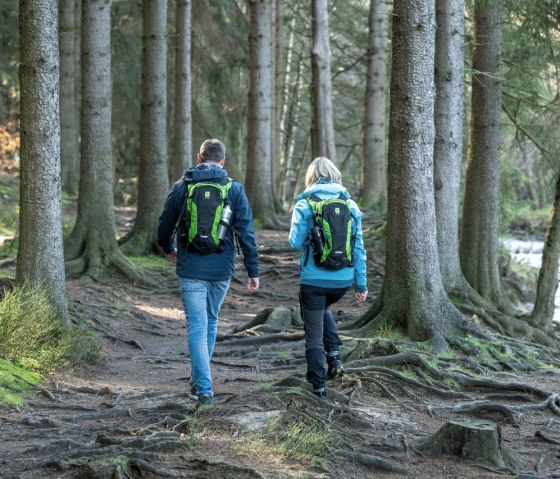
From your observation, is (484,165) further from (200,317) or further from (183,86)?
(200,317)

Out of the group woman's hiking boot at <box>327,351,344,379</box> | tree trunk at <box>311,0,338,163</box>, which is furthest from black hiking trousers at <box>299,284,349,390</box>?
tree trunk at <box>311,0,338,163</box>

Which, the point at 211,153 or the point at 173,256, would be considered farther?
the point at 173,256

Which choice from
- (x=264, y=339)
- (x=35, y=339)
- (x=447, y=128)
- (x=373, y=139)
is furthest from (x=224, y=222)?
(x=373, y=139)

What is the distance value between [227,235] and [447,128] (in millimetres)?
5792

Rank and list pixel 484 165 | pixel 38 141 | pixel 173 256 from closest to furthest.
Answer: pixel 173 256, pixel 38 141, pixel 484 165

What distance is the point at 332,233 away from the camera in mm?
7289

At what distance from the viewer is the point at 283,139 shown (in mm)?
42812

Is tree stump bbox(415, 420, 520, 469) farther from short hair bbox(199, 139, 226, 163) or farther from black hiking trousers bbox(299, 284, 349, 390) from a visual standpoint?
short hair bbox(199, 139, 226, 163)

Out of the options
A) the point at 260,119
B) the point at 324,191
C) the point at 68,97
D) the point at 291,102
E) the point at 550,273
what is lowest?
the point at 550,273

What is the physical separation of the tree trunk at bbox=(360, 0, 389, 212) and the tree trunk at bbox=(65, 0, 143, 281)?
11018mm

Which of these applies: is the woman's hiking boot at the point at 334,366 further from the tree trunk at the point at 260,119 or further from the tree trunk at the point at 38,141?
the tree trunk at the point at 260,119

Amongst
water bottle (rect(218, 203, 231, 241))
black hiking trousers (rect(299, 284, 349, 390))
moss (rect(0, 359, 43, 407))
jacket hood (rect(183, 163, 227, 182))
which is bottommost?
moss (rect(0, 359, 43, 407))

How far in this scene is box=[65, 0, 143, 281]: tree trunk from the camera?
14.4 metres

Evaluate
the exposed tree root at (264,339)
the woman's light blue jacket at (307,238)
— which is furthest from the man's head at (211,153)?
the exposed tree root at (264,339)
